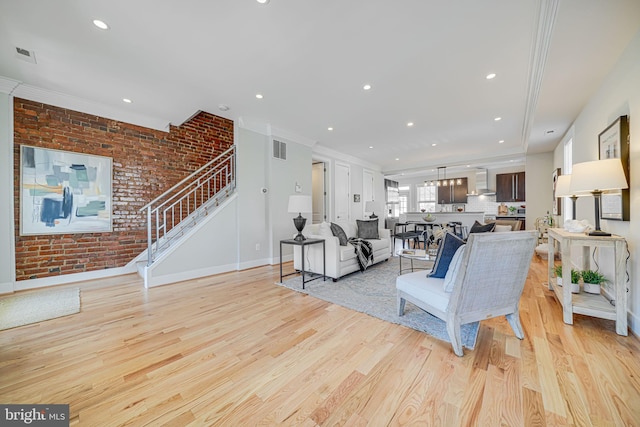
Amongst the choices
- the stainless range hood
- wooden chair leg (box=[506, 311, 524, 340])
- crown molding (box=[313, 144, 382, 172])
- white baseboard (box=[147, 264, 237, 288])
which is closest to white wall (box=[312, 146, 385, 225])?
crown molding (box=[313, 144, 382, 172])

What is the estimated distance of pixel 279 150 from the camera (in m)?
5.00

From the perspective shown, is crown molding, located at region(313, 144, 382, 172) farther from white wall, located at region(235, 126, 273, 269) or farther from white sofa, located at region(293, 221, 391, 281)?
white sofa, located at region(293, 221, 391, 281)

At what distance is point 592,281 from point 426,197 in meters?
8.66

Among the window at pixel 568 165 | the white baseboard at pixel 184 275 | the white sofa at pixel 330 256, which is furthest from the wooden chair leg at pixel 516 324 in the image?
the white baseboard at pixel 184 275

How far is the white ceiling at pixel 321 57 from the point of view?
198 cm

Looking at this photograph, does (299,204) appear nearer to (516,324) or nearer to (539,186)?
(516,324)

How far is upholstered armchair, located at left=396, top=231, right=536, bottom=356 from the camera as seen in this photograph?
5.47 ft

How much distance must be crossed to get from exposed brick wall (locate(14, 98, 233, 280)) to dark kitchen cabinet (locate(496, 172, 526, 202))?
9.72 meters

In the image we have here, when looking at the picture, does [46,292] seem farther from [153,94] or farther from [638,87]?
[638,87]

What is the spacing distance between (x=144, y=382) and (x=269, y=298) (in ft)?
5.04

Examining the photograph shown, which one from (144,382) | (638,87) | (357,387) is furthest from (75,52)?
(638,87)

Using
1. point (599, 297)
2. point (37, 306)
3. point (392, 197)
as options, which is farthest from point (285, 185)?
point (392, 197)

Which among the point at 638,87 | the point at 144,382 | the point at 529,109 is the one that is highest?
the point at 529,109

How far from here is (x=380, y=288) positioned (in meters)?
3.24
